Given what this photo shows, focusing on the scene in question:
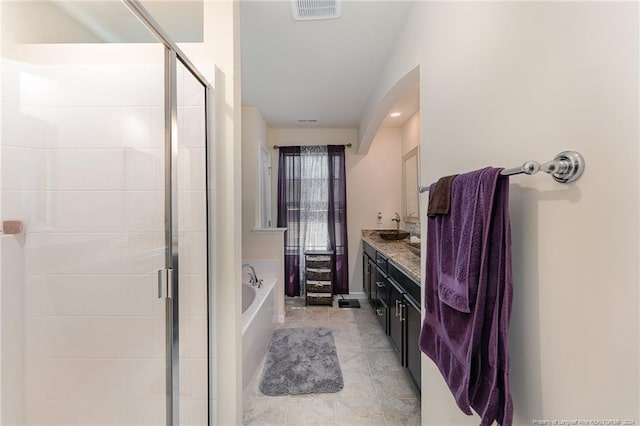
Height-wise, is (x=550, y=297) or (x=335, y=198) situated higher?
(x=335, y=198)

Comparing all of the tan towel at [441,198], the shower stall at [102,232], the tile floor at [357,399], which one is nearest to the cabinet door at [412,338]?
the tile floor at [357,399]

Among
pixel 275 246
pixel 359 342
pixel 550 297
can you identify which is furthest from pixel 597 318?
pixel 275 246

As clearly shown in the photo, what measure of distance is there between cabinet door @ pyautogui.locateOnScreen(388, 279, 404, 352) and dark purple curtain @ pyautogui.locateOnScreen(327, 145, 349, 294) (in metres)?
1.70

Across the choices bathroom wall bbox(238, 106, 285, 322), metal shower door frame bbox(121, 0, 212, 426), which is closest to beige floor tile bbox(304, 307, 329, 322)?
bathroom wall bbox(238, 106, 285, 322)

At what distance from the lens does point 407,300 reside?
1840 mm

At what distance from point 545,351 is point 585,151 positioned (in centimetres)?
52

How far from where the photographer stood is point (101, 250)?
130cm

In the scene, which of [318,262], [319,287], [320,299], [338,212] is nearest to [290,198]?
[338,212]

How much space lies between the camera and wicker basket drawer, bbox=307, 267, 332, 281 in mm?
3717

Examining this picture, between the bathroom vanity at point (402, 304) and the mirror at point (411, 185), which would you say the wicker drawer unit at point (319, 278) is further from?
the mirror at point (411, 185)

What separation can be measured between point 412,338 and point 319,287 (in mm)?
2043

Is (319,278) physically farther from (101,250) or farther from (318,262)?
(101,250)

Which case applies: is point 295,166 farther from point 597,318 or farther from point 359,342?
point 597,318

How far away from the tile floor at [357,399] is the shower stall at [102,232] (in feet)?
1.92
